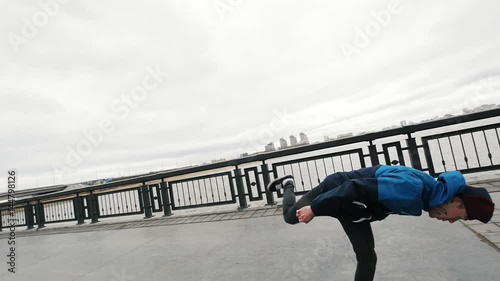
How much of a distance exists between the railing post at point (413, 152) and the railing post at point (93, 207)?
356 inches

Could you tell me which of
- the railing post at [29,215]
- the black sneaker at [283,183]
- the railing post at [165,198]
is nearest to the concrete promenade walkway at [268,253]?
the black sneaker at [283,183]

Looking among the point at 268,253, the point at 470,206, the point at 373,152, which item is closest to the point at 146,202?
the point at 268,253

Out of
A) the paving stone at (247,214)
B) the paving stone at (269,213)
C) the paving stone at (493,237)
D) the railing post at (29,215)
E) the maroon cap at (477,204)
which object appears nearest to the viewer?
the maroon cap at (477,204)

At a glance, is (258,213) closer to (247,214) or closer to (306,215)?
(247,214)

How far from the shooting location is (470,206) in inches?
62.0

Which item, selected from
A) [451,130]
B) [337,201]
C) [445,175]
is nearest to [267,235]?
[337,201]

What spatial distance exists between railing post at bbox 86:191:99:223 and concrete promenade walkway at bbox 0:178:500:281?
257 centimetres

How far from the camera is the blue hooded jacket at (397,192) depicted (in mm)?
→ 1648

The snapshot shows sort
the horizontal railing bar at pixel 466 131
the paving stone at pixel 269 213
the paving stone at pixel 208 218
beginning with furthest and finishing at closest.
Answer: the paving stone at pixel 208 218
the paving stone at pixel 269 213
the horizontal railing bar at pixel 466 131

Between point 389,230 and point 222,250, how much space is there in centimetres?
239

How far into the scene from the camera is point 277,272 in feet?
9.20

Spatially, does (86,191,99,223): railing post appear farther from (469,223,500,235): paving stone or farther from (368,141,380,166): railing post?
(469,223,500,235): paving stone

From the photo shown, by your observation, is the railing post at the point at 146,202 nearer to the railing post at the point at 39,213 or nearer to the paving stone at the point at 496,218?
the railing post at the point at 39,213

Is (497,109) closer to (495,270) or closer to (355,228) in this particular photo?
(495,270)
